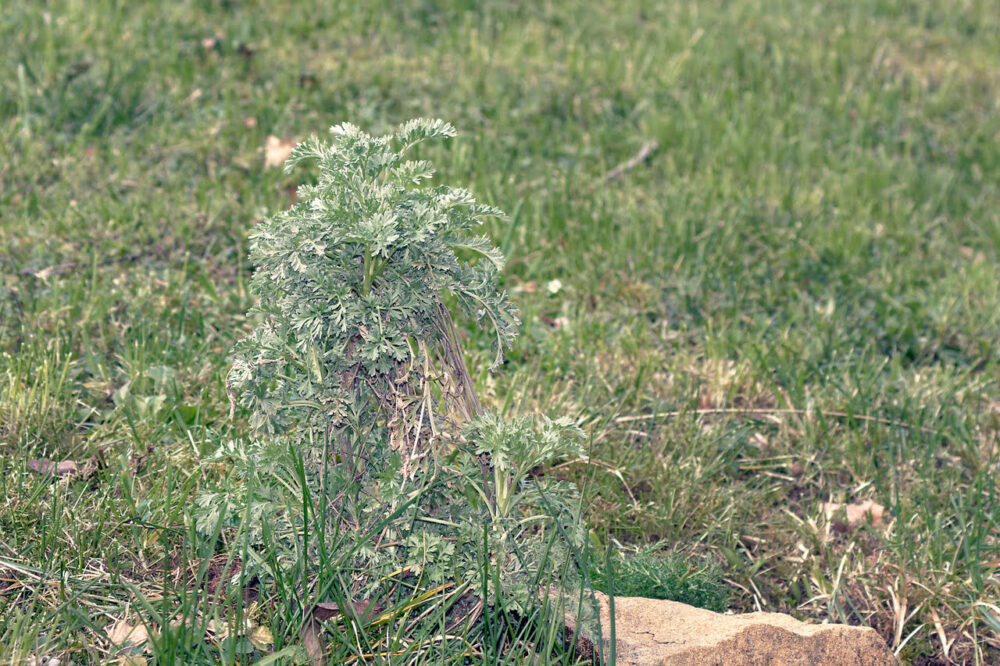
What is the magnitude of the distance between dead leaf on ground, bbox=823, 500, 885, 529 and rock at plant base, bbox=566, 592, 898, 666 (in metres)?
0.84

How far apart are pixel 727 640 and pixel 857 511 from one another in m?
1.19

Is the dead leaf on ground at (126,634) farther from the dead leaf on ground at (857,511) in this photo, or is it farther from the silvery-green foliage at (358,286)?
the dead leaf on ground at (857,511)

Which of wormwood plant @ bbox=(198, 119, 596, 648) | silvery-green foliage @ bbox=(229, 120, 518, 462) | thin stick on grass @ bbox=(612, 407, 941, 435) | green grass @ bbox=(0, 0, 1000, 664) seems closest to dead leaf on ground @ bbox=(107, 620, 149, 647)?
green grass @ bbox=(0, 0, 1000, 664)

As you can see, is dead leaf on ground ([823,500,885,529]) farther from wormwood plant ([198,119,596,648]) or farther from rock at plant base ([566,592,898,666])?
wormwood plant ([198,119,596,648])

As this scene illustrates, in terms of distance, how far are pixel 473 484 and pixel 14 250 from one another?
8.57ft

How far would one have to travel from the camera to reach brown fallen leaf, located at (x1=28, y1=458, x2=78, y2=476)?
103 inches

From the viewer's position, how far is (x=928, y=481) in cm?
310

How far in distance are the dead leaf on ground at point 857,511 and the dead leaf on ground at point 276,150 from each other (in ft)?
9.87

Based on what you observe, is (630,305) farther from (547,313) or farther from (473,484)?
(473,484)

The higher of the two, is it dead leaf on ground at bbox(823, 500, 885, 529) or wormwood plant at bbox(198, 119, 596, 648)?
wormwood plant at bbox(198, 119, 596, 648)

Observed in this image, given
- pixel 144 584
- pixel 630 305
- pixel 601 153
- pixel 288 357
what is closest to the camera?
pixel 288 357

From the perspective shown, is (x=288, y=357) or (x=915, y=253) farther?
(x=915, y=253)

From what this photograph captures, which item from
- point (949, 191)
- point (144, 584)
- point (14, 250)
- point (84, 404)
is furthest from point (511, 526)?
point (949, 191)

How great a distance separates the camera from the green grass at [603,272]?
104 inches
